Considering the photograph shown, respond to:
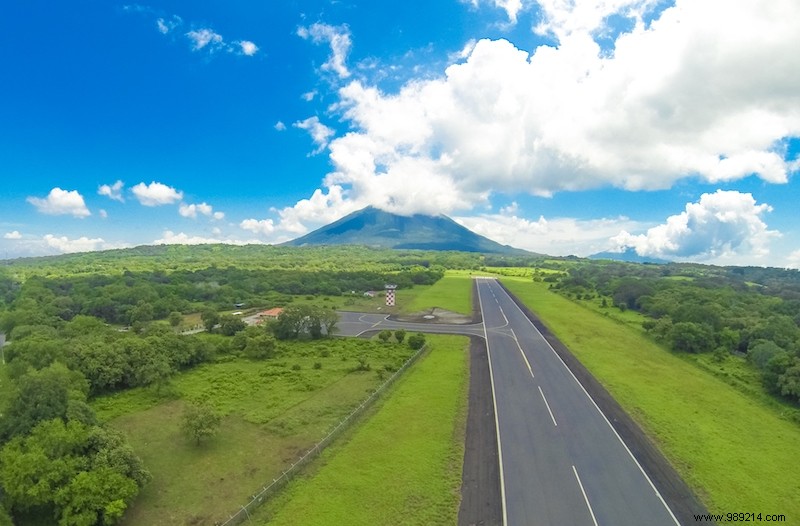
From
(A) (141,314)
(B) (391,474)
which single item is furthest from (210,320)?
(B) (391,474)

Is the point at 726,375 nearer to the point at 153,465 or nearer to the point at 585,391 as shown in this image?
the point at 585,391

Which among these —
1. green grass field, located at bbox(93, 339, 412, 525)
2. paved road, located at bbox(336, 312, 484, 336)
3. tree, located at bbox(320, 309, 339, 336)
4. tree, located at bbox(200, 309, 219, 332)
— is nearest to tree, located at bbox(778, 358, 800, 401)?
paved road, located at bbox(336, 312, 484, 336)

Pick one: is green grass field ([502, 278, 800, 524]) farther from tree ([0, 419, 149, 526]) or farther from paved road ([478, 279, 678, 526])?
tree ([0, 419, 149, 526])

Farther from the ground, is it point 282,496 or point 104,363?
point 104,363

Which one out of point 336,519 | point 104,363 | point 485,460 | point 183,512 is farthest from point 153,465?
point 485,460

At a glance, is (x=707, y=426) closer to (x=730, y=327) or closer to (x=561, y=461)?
(x=561, y=461)

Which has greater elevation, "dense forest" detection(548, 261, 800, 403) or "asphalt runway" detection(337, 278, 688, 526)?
"dense forest" detection(548, 261, 800, 403)

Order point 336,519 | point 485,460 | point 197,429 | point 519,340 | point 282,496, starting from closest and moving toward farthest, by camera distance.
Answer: point 336,519, point 282,496, point 485,460, point 197,429, point 519,340
